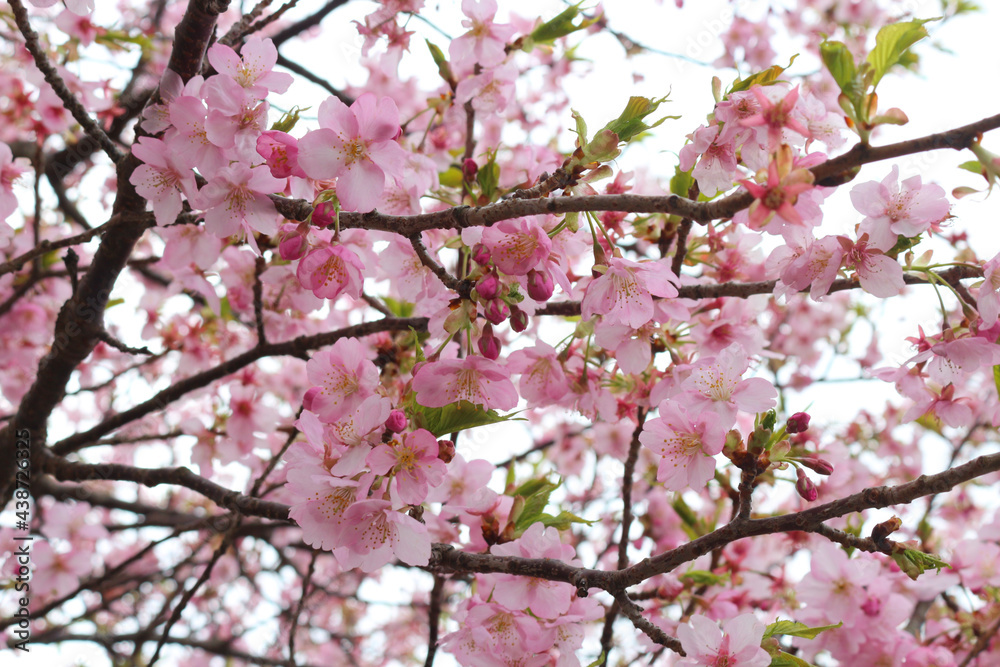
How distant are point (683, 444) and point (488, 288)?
1.72ft

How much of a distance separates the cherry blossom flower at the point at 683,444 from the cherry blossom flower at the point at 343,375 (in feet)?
1.90

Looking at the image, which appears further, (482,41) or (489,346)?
(482,41)

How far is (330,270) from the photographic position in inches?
51.6

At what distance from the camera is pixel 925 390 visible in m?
1.69

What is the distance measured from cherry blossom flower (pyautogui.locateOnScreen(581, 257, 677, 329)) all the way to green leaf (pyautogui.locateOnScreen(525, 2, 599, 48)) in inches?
37.5

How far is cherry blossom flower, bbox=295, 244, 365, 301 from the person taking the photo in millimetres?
1301

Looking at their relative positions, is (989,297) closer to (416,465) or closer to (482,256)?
(482,256)

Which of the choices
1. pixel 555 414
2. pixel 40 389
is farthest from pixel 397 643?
pixel 40 389

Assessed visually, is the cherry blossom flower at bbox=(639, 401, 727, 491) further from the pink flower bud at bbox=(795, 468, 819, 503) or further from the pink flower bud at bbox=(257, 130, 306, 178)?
A: the pink flower bud at bbox=(257, 130, 306, 178)

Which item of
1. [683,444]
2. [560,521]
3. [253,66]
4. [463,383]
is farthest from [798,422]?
[253,66]

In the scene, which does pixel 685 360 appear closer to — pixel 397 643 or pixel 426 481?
pixel 426 481

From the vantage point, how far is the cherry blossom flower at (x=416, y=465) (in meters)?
1.19

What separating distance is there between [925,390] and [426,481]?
1288 mm

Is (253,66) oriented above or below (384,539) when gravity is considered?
above
